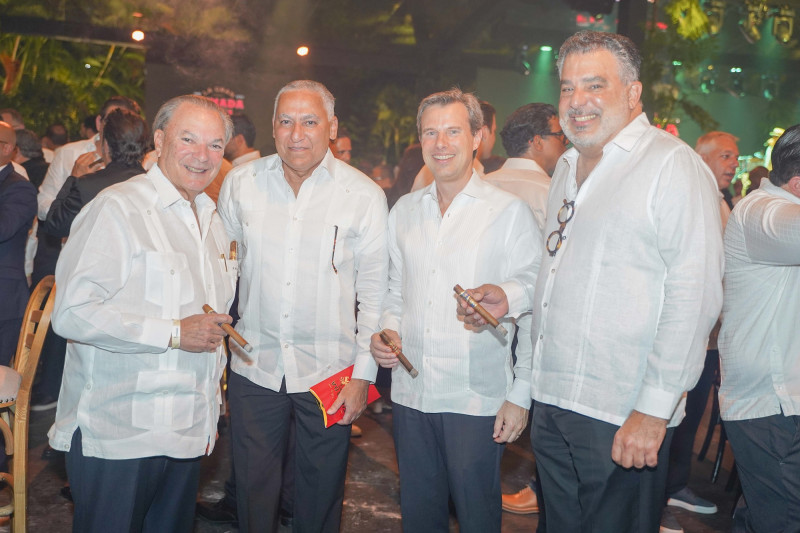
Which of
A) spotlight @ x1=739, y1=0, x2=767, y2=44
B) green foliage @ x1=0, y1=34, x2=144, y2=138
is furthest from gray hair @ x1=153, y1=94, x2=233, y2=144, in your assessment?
green foliage @ x1=0, y1=34, x2=144, y2=138

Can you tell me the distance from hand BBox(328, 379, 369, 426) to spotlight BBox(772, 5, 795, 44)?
1125cm

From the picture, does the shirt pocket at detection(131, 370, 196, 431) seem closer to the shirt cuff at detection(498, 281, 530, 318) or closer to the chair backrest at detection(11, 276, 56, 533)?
the chair backrest at detection(11, 276, 56, 533)

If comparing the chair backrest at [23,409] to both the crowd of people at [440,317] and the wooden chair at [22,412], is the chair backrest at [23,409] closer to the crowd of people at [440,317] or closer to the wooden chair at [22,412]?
the wooden chair at [22,412]

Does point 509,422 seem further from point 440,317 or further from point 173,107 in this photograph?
point 173,107

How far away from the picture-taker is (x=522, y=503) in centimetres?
384

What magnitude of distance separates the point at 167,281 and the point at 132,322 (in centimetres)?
16

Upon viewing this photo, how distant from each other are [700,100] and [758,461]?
11897mm

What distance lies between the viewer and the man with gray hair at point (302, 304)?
270 centimetres

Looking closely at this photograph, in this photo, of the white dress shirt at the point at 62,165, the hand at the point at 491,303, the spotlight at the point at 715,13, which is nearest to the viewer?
the hand at the point at 491,303

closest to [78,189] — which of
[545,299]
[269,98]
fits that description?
[545,299]

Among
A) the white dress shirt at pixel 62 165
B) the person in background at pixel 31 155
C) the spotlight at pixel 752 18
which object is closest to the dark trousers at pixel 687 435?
the white dress shirt at pixel 62 165

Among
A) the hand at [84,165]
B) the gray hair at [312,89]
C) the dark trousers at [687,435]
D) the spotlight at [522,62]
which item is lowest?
the dark trousers at [687,435]

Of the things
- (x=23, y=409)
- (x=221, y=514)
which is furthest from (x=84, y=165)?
(x=221, y=514)

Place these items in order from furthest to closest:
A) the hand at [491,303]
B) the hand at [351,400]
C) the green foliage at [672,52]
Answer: the green foliage at [672,52], the hand at [351,400], the hand at [491,303]
